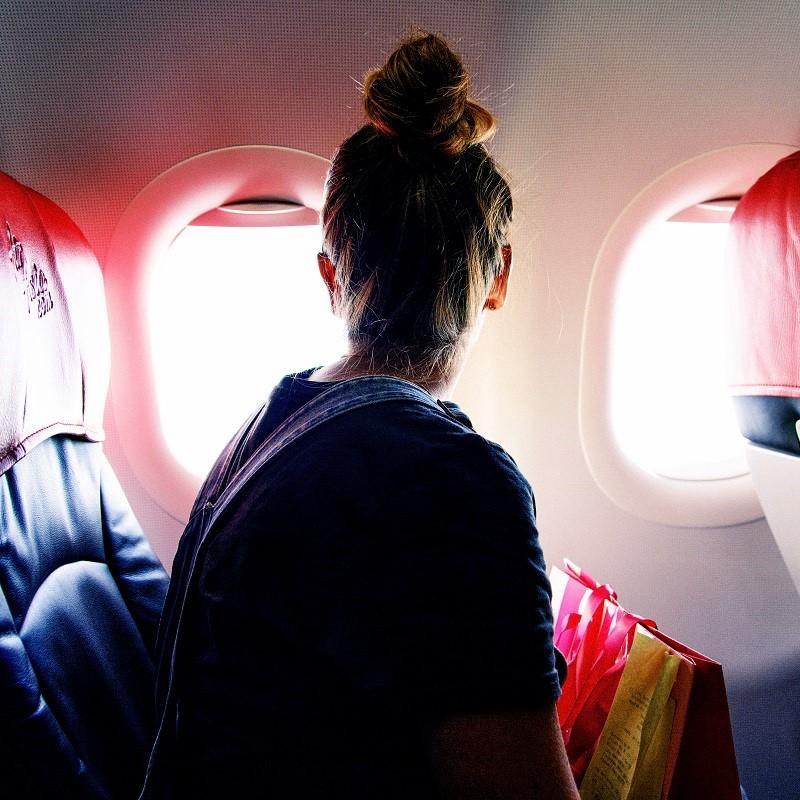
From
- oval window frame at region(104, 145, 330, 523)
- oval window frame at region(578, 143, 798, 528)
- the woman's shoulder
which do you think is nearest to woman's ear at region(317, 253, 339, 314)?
the woman's shoulder

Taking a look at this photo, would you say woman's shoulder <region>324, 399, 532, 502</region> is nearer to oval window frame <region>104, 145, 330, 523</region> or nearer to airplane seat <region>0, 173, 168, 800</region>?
airplane seat <region>0, 173, 168, 800</region>

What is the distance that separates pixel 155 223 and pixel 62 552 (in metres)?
0.70

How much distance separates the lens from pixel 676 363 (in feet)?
5.73

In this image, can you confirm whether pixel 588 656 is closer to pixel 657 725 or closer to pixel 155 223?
pixel 657 725

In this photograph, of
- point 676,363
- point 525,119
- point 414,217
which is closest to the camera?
point 414,217

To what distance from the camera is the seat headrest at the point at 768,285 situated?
1.21m

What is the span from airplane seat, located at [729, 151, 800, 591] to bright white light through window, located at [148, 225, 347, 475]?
889mm

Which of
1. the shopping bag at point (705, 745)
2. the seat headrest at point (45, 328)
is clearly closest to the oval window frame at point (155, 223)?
the seat headrest at point (45, 328)

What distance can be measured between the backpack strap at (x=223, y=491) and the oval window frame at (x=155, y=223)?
2.08ft

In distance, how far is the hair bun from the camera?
2.56 ft

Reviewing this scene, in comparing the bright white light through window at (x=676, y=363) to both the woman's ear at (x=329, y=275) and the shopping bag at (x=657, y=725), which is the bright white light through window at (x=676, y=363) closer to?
the shopping bag at (x=657, y=725)

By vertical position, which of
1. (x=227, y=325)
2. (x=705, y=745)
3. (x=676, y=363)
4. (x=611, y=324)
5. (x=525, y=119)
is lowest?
A: (x=705, y=745)

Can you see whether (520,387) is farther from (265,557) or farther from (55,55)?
(55,55)

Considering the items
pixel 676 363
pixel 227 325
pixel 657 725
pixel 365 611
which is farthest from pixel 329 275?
pixel 676 363
